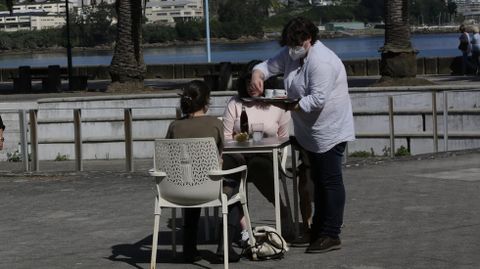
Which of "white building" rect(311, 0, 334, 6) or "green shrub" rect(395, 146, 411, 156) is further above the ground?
"white building" rect(311, 0, 334, 6)

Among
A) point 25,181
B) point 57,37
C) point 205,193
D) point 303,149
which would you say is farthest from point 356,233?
point 57,37

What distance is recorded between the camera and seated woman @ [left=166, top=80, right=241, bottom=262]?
9375mm

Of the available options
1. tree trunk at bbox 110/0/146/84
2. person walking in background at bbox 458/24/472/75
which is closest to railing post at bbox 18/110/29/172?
tree trunk at bbox 110/0/146/84

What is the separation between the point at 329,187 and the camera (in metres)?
9.52

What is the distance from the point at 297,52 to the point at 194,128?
0.99 meters

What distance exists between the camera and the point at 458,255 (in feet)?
30.1

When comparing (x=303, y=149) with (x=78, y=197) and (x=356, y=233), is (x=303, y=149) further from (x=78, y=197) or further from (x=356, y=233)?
(x=78, y=197)

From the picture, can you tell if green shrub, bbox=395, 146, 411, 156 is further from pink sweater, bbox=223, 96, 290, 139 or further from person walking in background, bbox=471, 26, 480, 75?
person walking in background, bbox=471, 26, 480, 75

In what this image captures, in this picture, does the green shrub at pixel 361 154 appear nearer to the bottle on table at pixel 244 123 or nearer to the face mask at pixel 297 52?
the bottle on table at pixel 244 123

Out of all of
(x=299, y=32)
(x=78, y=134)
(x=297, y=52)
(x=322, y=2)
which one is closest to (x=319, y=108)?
(x=297, y=52)

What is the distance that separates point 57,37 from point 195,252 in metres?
90.1

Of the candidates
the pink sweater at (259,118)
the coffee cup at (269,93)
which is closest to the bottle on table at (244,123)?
the pink sweater at (259,118)

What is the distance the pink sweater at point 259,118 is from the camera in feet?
33.9

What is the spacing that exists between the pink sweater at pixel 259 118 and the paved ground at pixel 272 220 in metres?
1.03
